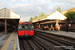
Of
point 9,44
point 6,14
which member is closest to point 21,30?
point 9,44

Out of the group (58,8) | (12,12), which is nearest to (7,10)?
(12,12)

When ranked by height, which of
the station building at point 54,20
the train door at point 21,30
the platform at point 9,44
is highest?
the station building at point 54,20

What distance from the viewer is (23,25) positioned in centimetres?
1462

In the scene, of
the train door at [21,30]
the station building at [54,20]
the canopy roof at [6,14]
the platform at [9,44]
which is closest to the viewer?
the platform at [9,44]

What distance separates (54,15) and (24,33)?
1450cm

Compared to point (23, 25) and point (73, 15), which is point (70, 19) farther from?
point (23, 25)

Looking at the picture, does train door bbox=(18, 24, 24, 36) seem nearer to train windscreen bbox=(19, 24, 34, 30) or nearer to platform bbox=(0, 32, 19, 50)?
train windscreen bbox=(19, 24, 34, 30)

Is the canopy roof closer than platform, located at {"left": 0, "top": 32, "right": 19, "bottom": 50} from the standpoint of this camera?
No

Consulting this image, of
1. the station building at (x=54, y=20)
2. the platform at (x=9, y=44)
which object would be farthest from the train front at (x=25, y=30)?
the station building at (x=54, y=20)

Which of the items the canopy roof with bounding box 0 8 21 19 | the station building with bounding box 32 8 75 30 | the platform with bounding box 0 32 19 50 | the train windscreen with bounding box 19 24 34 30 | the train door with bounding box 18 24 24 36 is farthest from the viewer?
the station building with bounding box 32 8 75 30

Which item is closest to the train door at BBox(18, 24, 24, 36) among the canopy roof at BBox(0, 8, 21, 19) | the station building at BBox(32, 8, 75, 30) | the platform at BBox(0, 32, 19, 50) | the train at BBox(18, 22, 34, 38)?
the train at BBox(18, 22, 34, 38)

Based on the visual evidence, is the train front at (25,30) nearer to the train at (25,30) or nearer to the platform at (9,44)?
the train at (25,30)

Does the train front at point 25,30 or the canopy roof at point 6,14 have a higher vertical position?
the canopy roof at point 6,14

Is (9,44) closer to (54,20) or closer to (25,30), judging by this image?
(25,30)
